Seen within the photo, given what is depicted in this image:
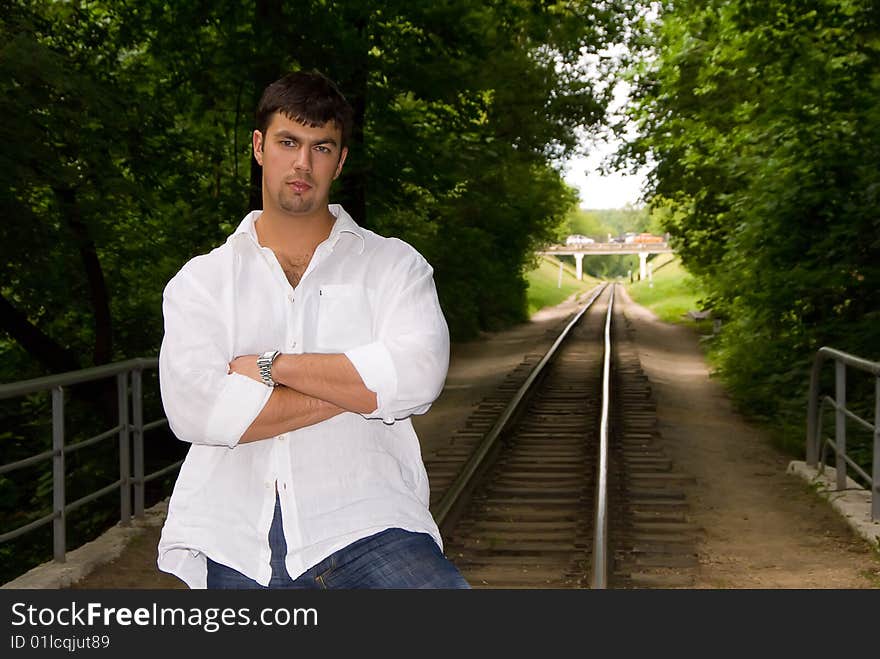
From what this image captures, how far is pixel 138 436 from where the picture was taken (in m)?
7.84

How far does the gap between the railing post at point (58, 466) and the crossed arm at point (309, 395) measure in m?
3.88

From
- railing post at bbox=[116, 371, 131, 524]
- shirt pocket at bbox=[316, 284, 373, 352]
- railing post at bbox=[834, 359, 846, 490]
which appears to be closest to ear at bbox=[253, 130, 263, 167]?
shirt pocket at bbox=[316, 284, 373, 352]

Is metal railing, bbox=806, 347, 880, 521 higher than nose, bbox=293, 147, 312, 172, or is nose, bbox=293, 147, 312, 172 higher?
nose, bbox=293, 147, 312, 172

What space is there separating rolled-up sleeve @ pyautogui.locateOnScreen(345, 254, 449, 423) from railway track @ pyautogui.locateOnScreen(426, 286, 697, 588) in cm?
441

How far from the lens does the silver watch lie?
268 cm

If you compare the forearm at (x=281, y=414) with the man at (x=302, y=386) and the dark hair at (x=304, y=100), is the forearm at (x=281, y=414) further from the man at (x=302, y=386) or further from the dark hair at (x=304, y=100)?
the dark hair at (x=304, y=100)

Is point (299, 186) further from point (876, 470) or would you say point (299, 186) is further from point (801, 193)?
point (801, 193)

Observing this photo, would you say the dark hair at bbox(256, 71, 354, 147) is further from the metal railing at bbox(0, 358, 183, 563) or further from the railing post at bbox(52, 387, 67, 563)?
the railing post at bbox(52, 387, 67, 563)

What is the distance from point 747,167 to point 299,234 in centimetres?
1426

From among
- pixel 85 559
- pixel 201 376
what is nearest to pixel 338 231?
pixel 201 376

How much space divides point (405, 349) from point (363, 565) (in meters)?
0.50

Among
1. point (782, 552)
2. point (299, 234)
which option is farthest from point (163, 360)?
point (782, 552)

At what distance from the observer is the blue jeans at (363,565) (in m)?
2.48

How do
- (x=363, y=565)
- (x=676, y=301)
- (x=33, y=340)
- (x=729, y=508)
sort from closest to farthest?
(x=363, y=565)
(x=729, y=508)
(x=33, y=340)
(x=676, y=301)
